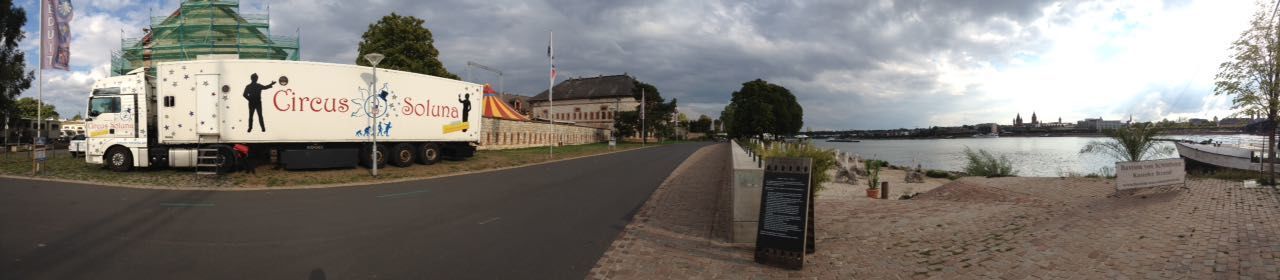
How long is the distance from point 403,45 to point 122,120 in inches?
660

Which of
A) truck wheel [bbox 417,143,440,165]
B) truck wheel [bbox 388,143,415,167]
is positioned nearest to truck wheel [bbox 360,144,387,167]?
truck wheel [bbox 388,143,415,167]

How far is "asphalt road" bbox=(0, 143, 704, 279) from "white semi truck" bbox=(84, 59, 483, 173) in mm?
3174

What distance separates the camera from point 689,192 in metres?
11.7

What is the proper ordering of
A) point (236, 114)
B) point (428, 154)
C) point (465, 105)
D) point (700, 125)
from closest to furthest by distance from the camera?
point (236, 114) < point (428, 154) < point (465, 105) < point (700, 125)

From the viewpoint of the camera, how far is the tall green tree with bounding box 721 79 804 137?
188 ft

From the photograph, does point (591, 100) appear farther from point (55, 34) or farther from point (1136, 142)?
point (1136, 142)

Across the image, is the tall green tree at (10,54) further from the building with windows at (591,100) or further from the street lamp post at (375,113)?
the building with windows at (591,100)

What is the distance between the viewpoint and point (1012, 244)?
557 centimetres

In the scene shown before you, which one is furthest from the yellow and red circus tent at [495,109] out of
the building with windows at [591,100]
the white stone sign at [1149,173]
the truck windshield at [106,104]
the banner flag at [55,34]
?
the building with windows at [591,100]

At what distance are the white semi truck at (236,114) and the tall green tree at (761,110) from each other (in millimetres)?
45895

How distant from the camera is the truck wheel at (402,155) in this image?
17672 mm

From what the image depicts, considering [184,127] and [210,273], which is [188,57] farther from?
[210,273]

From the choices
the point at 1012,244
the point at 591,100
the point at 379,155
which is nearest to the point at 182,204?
the point at 379,155

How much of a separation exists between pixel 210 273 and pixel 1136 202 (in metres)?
12.7
